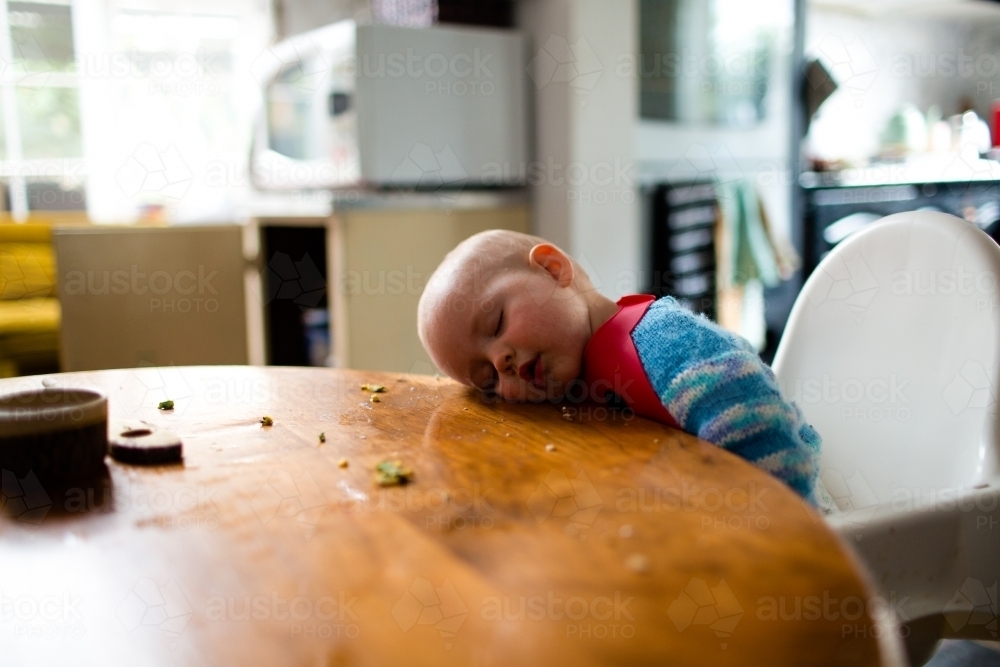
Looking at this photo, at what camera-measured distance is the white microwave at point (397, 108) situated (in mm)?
2350

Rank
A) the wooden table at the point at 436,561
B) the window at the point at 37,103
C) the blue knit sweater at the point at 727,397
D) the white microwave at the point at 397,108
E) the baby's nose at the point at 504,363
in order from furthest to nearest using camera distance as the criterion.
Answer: the window at the point at 37,103 → the white microwave at the point at 397,108 → the baby's nose at the point at 504,363 → the blue knit sweater at the point at 727,397 → the wooden table at the point at 436,561

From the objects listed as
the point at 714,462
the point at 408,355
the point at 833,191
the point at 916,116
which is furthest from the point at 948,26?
the point at 714,462

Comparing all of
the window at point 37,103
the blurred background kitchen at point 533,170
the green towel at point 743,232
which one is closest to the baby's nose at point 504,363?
the blurred background kitchen at point 533,170

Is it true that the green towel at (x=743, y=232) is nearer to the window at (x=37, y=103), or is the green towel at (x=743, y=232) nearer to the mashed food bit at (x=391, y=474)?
the mashed food bit at (x=391, y=474)

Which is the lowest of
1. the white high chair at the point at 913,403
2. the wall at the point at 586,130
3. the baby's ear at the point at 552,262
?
the white high chair at the point at 913,403

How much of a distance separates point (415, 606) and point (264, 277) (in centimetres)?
245

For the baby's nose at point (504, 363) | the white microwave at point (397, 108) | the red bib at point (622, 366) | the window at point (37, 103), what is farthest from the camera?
the window at point (37, 103)

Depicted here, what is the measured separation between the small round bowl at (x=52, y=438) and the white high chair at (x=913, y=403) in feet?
2.07

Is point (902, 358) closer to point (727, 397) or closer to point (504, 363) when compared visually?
point (727, 397)

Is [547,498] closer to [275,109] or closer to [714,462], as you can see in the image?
[714,462]

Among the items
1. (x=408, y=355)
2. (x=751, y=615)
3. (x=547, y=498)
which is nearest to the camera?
(x=751, y=615)

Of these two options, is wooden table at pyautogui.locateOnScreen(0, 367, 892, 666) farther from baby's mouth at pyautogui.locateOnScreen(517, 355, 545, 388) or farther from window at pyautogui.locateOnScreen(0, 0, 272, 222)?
window at pyautogui.locateOnScreen(0, 0, 272, 222)

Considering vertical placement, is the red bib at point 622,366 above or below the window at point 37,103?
below

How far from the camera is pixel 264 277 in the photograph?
9.04 feet
